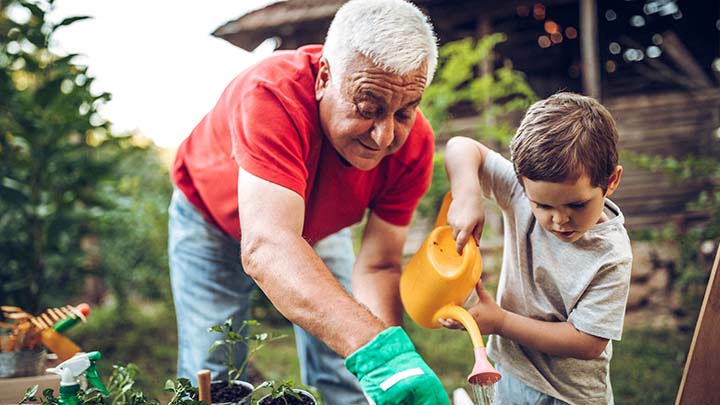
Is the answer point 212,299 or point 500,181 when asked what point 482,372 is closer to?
point 500,181

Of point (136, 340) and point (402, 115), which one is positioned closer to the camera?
point (402, 115)

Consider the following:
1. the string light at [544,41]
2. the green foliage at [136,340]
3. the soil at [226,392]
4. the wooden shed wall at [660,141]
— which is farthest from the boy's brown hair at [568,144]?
the string light at [544,41]

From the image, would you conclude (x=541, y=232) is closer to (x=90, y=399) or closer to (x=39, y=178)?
(x=90, y=399)

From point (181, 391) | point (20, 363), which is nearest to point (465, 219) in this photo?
point (181, 391)

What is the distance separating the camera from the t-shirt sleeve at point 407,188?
1604mm

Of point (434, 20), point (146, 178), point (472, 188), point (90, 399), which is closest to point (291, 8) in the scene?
point (434, 20)

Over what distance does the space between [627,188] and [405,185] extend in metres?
4.32

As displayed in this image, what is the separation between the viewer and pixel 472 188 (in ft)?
4.30

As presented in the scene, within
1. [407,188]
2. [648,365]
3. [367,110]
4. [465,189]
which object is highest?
[367,110]

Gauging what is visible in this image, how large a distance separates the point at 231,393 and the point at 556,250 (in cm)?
77

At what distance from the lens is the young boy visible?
1.13 m

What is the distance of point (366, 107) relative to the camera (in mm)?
1242

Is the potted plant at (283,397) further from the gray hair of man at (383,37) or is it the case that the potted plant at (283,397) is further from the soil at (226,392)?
the gray hair of man at (383,37)

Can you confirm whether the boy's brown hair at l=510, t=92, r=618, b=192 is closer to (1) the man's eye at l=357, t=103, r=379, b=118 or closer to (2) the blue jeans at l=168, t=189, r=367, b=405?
(1) the man's eye at l=357, t=103, r=379, b=118
